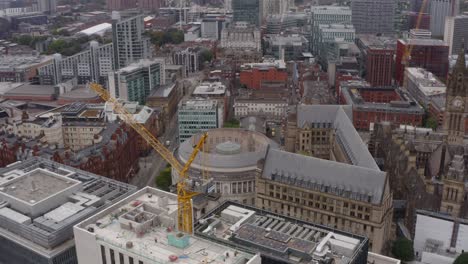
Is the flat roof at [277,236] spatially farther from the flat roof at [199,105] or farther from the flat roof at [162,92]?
the flat roof at [162,92]

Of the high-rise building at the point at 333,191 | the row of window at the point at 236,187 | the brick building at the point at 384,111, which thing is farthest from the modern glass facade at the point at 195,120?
the brick building at the point at 384,111

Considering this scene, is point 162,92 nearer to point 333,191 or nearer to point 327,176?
point 327,176

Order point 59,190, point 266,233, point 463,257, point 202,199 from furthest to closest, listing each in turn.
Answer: point 202,199 → point 463,257 → point 59,190 → point 266,233

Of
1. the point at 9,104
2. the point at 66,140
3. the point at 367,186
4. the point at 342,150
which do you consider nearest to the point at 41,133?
the point at 66,140

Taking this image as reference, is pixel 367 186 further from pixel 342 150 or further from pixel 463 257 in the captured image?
pixel 342 150

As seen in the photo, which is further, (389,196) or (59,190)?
(389,196)
